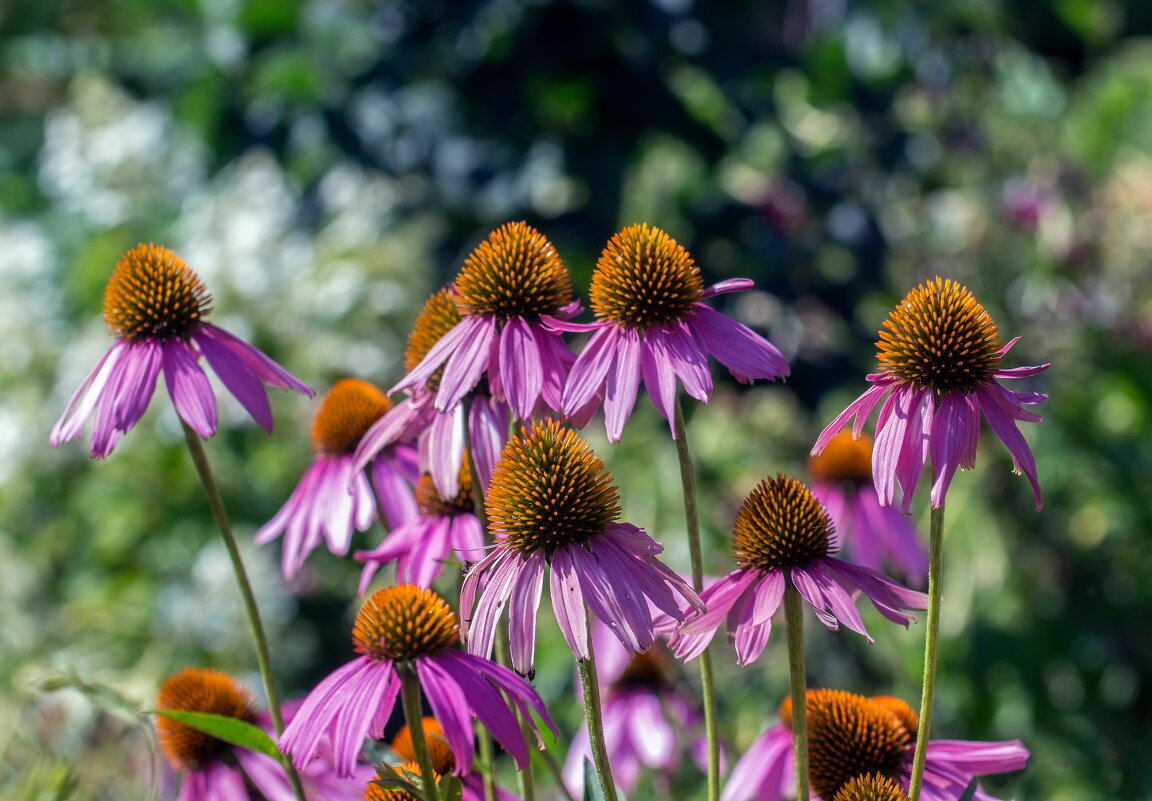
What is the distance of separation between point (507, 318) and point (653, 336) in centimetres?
10

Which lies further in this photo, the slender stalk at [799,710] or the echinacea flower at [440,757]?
the echinacea flower at [440,757]

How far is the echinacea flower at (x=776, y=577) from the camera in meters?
0.65

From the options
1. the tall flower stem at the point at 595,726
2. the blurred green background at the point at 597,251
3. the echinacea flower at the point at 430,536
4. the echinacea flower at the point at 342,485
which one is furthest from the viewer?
the blurred green background at the point at 597,251

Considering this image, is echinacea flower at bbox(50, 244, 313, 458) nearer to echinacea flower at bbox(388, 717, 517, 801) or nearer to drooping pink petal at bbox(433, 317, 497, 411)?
drooping pink petal at bbox(433, 317, 497, 411)

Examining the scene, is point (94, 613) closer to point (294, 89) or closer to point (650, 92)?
point (294, 89)

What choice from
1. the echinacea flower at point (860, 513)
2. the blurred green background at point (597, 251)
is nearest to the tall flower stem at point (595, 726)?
the echinacea flower at point (860, 513)

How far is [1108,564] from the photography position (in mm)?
2576

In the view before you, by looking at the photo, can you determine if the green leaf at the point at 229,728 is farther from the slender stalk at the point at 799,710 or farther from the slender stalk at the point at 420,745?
the slender stalk at the point at 799,710

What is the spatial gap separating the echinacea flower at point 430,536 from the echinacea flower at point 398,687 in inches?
4.7

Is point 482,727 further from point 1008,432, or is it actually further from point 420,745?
point 1008,432

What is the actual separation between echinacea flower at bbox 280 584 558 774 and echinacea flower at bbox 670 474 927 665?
4.1 inches

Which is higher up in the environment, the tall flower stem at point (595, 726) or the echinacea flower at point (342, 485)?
the echinacea flower at point (342, 485)

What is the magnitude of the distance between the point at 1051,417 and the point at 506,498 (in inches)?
88.5

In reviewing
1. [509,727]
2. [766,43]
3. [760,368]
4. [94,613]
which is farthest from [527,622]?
[766,43]
